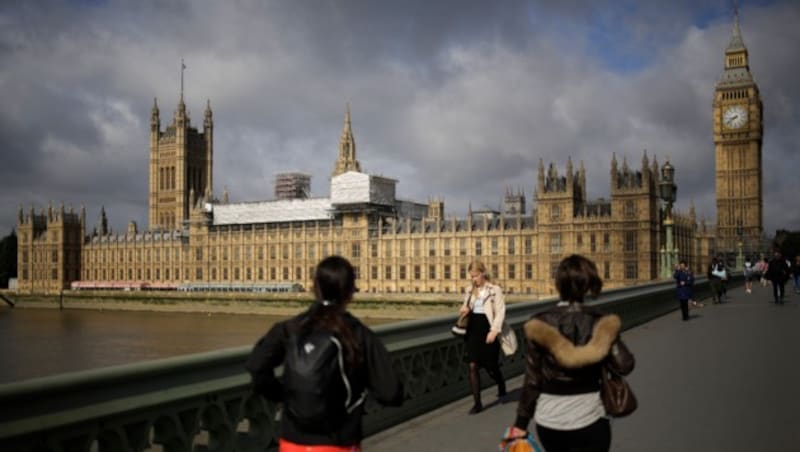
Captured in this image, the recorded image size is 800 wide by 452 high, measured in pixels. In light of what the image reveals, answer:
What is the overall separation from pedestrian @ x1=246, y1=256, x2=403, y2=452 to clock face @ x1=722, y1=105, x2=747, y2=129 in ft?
382

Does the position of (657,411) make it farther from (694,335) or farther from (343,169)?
(343,169)

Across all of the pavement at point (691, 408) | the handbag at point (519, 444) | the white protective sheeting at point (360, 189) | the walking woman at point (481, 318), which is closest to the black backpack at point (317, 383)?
Result: the handbag at point (519, 444)

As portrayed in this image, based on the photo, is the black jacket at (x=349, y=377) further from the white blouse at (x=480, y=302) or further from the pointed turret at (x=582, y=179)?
the pointed turret at (x=582, y=179)

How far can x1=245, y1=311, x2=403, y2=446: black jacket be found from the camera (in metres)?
3.95

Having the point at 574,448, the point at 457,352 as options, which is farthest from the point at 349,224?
the point at 574,448

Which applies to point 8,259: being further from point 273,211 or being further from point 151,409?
point 151,409

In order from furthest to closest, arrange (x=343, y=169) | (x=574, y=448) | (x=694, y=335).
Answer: (x=343, y=169) → (x=694, y=335) → (x=574, y=448)

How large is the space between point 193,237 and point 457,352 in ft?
313

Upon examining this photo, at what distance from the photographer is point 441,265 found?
77375mm

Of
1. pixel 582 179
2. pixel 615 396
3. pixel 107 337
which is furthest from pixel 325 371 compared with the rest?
pixel 582 179

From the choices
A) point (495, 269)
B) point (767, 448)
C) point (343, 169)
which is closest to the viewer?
point (767, 448)

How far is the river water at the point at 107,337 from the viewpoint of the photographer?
38469 millimetres

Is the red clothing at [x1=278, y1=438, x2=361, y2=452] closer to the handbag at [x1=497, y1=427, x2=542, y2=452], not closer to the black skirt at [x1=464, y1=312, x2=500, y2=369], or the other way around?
the handbag at [x1=497, y1=427, x2=542, y2=452]

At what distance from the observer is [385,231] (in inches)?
3310
